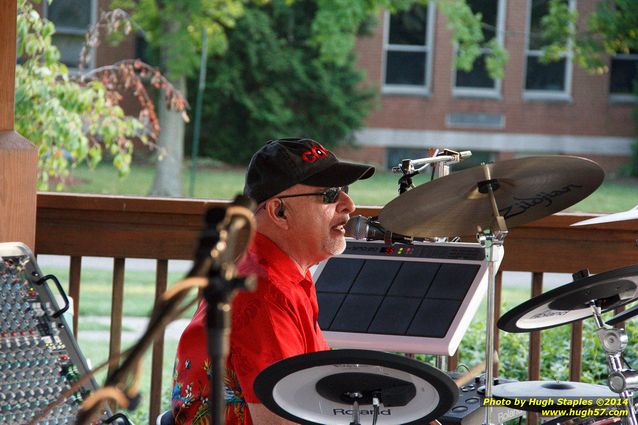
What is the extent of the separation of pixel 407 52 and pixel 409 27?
1.80 ft

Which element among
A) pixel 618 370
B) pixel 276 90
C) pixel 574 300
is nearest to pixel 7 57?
pixel 574 300

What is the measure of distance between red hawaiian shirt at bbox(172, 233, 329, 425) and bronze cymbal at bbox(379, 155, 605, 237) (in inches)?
12.6

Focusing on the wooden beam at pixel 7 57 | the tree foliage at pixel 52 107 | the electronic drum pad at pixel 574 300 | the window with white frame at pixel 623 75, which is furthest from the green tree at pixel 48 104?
the window with white frame at pixel 623 75

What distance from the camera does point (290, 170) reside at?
91.4 inches

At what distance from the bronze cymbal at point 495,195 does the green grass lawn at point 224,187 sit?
559 inches

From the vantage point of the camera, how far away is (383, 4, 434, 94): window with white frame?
21312mm

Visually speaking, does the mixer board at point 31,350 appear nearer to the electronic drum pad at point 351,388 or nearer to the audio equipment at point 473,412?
the electronic drum pad at point 351,388

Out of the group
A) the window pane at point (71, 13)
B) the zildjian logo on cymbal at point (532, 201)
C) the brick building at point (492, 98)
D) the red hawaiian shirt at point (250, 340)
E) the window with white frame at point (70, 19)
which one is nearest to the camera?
the red hawaiian shirt at point (250, 340)

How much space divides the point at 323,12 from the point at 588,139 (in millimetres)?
8458

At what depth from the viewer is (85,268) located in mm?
10992

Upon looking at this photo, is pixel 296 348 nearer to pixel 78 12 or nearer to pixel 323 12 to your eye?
pixel 323 12

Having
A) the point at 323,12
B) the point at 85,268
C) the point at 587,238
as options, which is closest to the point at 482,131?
the point at 323,12

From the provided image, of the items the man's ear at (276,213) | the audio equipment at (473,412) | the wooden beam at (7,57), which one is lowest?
the audio equipment at (473,412)

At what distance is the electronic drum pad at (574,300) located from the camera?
7.23ft
